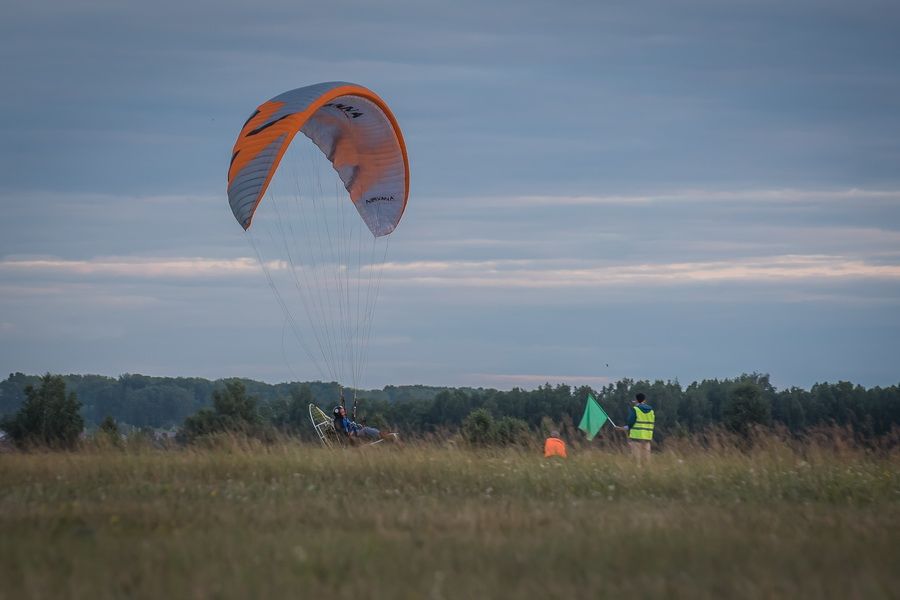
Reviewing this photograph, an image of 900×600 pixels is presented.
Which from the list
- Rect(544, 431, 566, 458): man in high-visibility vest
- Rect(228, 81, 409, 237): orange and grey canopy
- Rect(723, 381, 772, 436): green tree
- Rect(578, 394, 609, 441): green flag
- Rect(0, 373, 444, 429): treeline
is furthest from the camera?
Rect(0, 373, 444, 429): treeline

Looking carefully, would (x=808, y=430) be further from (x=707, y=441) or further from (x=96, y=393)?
(x=96, y=393)

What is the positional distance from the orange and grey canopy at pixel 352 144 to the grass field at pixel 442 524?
198 inches

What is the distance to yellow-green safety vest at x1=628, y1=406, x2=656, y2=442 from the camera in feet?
60.8

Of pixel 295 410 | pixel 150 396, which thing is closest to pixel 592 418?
pixel 295 410

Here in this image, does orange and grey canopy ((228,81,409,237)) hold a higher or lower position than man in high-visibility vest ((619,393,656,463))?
higher

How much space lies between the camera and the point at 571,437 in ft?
58.3

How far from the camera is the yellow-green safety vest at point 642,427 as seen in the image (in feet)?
60.8

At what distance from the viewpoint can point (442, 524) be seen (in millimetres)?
9125

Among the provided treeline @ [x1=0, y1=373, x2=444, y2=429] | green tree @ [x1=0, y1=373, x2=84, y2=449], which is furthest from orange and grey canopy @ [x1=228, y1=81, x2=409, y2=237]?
treeline @ [x1=0, y1=373, x2=444, y2=429]

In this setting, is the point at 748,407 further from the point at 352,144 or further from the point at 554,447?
the point at 554,447

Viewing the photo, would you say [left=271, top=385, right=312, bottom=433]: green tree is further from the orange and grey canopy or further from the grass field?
the grass field

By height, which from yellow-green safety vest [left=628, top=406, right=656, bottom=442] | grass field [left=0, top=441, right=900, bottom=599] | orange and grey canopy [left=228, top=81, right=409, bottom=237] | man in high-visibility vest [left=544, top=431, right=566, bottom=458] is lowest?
grass field [left=0, top=441, right=900, bottom=599]

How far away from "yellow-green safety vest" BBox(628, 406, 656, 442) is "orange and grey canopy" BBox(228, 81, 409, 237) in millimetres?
5892

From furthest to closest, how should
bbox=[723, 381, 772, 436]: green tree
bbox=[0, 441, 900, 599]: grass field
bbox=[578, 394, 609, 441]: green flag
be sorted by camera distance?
bbox=[723, 381, 772, 436]: green tree < bbox=[578, 394, 609, 441]: green flag < bbox=[0, 441, 900, 599]: grass field
